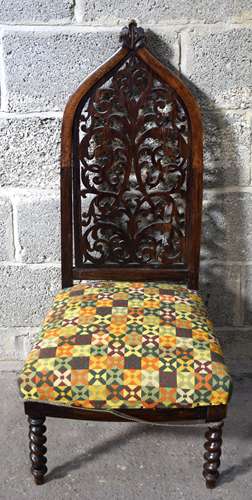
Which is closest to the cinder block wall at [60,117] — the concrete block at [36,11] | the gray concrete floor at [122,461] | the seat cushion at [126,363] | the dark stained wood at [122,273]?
the concrete block at [36,11]

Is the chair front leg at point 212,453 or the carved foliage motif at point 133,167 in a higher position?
the carved foliage motif at point 133,167

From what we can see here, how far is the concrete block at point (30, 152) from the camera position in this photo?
1818 mm

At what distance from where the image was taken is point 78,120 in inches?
66.5

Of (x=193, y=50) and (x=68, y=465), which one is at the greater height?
(x=193, y=50)

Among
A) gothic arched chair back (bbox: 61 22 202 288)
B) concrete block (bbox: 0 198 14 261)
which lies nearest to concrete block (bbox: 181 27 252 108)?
gothic arched chair back (bbox: 61 22 202 288)

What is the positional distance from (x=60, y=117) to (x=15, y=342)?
85 centimetres

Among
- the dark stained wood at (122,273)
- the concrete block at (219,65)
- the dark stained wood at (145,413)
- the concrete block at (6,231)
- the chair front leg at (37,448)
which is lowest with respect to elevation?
the chair front leg at (37,448)

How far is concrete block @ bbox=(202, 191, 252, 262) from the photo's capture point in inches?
74.6

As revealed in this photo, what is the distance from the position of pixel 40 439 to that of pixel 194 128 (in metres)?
0.99

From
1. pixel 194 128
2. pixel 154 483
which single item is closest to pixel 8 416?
pixel 154 483

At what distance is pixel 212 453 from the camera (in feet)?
4.88

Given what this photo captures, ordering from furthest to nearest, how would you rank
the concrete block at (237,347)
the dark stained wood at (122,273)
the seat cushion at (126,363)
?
the concrete block at (237,347) < the dark stained wood at (122,273) < the seat cushion at (126,363)

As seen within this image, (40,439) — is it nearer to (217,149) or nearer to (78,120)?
(78,120)

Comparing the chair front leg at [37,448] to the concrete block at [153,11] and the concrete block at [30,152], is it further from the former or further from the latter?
the concrete block at [153,11]
